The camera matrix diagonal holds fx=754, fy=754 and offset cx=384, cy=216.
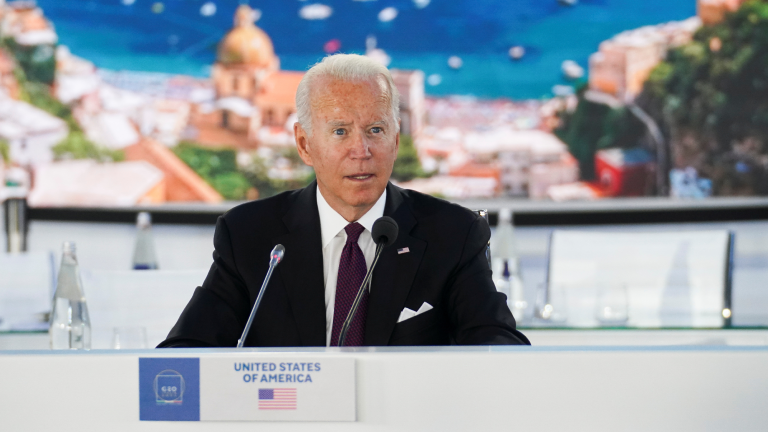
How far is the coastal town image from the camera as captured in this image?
362cm

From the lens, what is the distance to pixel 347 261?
1.41 metres

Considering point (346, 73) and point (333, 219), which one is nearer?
point (346, 73)

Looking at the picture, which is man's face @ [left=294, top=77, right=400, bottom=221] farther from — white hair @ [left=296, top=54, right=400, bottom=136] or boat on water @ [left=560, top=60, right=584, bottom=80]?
boat on water @ [left=560, top=60, right=584, bottom=80]

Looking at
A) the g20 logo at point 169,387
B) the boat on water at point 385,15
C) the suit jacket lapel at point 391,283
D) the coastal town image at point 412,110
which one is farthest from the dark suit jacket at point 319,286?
the boat on water at point 385,15

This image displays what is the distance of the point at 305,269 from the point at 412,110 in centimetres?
241

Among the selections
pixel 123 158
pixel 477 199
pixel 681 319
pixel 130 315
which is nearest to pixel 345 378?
pixel 130 315

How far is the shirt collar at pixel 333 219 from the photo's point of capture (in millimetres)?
1479

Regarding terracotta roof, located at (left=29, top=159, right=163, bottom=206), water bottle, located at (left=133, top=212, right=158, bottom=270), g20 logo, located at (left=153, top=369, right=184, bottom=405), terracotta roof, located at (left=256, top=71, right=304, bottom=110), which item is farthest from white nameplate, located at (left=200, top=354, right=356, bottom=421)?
terracotta roof, located at (left=29, top=159, right=163, bottom=206)

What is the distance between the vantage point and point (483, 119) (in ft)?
12.2

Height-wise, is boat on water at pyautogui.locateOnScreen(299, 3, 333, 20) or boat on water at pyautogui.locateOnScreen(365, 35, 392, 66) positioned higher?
boat on water at pyautogui.locateOnScreen(299, 3, 333, 20)

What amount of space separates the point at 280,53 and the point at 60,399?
3.22 metres

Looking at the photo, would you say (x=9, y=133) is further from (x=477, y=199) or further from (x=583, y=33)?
(x=583, y=33)

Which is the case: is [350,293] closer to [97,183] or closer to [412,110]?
[412,110]

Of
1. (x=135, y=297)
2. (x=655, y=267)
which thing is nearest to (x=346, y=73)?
(x=135, y=297)
